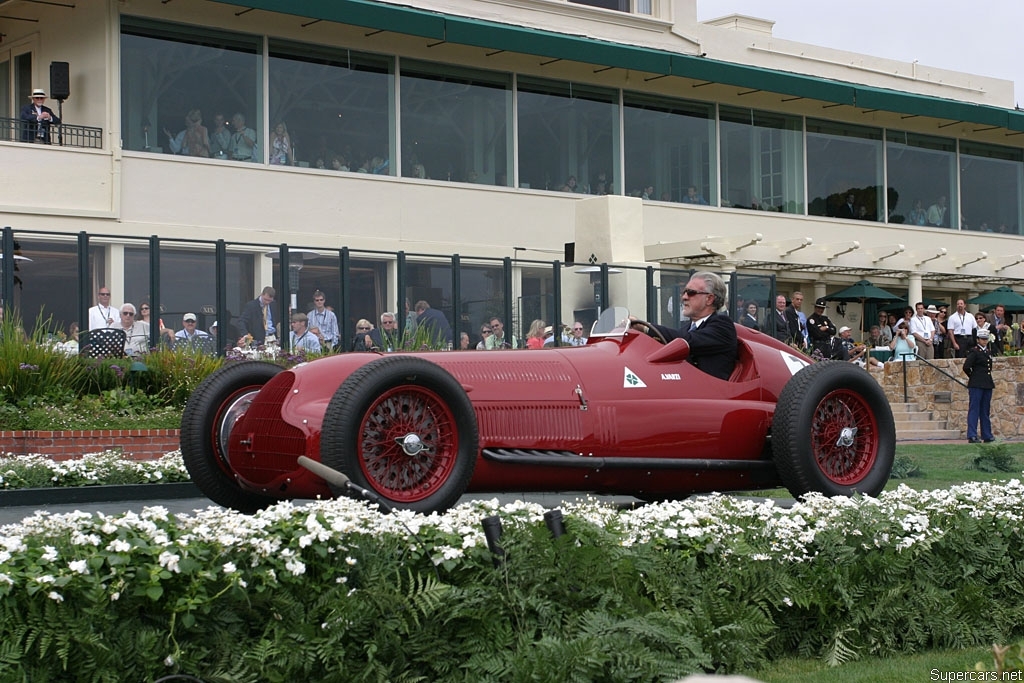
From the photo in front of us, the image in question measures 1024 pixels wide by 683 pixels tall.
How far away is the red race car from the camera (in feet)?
24.5

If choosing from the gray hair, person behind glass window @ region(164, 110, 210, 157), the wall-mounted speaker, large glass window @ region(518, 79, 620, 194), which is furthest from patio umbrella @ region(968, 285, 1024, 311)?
the gray hair

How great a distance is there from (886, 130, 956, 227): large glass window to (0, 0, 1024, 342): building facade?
10 centimetres

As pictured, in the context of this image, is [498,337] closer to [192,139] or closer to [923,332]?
[192,139]

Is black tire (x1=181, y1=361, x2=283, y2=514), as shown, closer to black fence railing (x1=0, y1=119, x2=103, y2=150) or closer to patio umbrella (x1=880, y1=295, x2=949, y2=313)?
black fence railing (x1=0, y1=119, x2=103, y2=150)

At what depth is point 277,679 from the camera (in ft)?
17.4

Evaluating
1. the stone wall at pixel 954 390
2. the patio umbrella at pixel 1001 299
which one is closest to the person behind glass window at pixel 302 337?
the stone wall at pixel 954 390

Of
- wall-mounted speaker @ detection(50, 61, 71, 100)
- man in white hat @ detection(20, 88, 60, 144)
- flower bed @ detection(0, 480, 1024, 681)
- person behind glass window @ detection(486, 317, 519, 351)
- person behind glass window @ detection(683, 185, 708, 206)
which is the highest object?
wall-mounted speaker @ detection(50, 61, 71, 100)

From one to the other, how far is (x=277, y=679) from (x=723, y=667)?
2.01m

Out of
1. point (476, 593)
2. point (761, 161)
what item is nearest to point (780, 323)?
point (761, 161)

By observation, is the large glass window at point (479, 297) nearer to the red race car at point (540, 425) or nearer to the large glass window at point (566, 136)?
the large glass window at point (566, 136)

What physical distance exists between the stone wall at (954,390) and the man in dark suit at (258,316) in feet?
43.5

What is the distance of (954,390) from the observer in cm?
2691

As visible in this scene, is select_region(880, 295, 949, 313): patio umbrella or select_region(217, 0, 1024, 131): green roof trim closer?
select_region(217, 0, 1024, 131): green roof trim

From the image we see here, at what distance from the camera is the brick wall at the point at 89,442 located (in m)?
14.5
